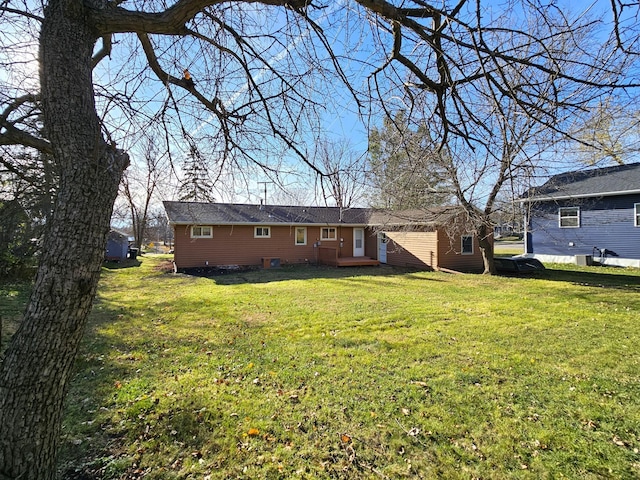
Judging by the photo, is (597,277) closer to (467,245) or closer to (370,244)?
(467,245)

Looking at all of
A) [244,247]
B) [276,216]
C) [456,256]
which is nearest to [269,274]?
[244,247]

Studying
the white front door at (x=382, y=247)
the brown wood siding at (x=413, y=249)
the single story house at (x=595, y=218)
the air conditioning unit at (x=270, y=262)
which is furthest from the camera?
the white front door at (x=382, y=247)

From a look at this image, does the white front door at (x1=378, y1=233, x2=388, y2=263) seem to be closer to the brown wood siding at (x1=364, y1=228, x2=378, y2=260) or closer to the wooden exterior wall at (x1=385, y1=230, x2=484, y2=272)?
the brown wood siding at (x1=364, y1=228, x2=378, y2=260)

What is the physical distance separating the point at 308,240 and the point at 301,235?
53 cm

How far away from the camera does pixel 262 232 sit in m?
18.0

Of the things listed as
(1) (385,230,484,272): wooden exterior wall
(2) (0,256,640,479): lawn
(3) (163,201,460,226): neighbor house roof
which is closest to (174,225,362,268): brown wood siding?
(3) (163,201,460,226): neighbor house roof

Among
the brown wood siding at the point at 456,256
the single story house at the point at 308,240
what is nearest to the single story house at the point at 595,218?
the brown wood siding at the point at 456,256

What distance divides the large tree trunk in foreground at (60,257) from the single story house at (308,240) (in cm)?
1253

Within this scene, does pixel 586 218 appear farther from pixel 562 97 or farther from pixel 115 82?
pixel 115 82

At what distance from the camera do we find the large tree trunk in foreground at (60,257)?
174 cm

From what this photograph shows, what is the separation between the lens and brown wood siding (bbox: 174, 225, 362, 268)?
53.9 ft

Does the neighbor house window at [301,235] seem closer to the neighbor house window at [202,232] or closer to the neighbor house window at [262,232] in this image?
the neighbor house window at [262,232]

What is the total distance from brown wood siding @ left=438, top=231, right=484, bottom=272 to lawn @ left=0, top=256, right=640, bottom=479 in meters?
7.66

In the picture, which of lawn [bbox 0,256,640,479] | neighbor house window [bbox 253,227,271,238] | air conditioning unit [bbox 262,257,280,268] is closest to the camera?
lawn [bbox 0,256,640,479]
